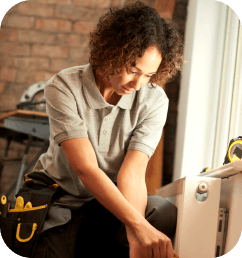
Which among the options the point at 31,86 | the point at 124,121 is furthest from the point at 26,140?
the point at 124,121

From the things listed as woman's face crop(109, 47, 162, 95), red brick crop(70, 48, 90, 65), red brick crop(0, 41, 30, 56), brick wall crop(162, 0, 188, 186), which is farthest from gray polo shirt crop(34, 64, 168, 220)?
red brick crop(0, 41, 30, 56)

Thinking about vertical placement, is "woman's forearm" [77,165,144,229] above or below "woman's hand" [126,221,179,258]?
above

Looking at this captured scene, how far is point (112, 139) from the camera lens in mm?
1077

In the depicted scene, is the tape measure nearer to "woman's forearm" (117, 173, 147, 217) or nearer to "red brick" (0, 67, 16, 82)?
"woman's forearm" (117, 173, 147, 217)

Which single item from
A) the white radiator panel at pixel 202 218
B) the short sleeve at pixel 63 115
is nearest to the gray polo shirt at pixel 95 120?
the short sleeve at pixel 63 115

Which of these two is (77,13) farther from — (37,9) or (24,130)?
(24,130)

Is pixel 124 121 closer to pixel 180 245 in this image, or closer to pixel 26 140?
pixel 180 245

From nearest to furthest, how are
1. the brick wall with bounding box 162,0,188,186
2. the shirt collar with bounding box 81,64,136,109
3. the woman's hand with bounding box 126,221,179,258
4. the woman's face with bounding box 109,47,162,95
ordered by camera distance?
1. the woman's hand with bounding box 126,221,179,258
2. the woman's face with bounding box 109,47,162,95
3. the shirt collar with bounding box 81,64,136,109
4. the brick wall with bounding box 162,0,188,186

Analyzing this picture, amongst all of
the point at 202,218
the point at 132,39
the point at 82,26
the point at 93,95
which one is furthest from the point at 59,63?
the point at 202,218

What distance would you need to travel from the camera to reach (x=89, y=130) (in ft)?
3.38

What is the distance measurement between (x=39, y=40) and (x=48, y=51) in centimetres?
11

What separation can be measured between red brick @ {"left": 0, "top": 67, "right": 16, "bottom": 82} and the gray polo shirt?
1.49 metres

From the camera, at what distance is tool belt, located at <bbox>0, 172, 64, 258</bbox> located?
860mm

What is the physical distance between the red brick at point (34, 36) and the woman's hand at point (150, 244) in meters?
1.99
